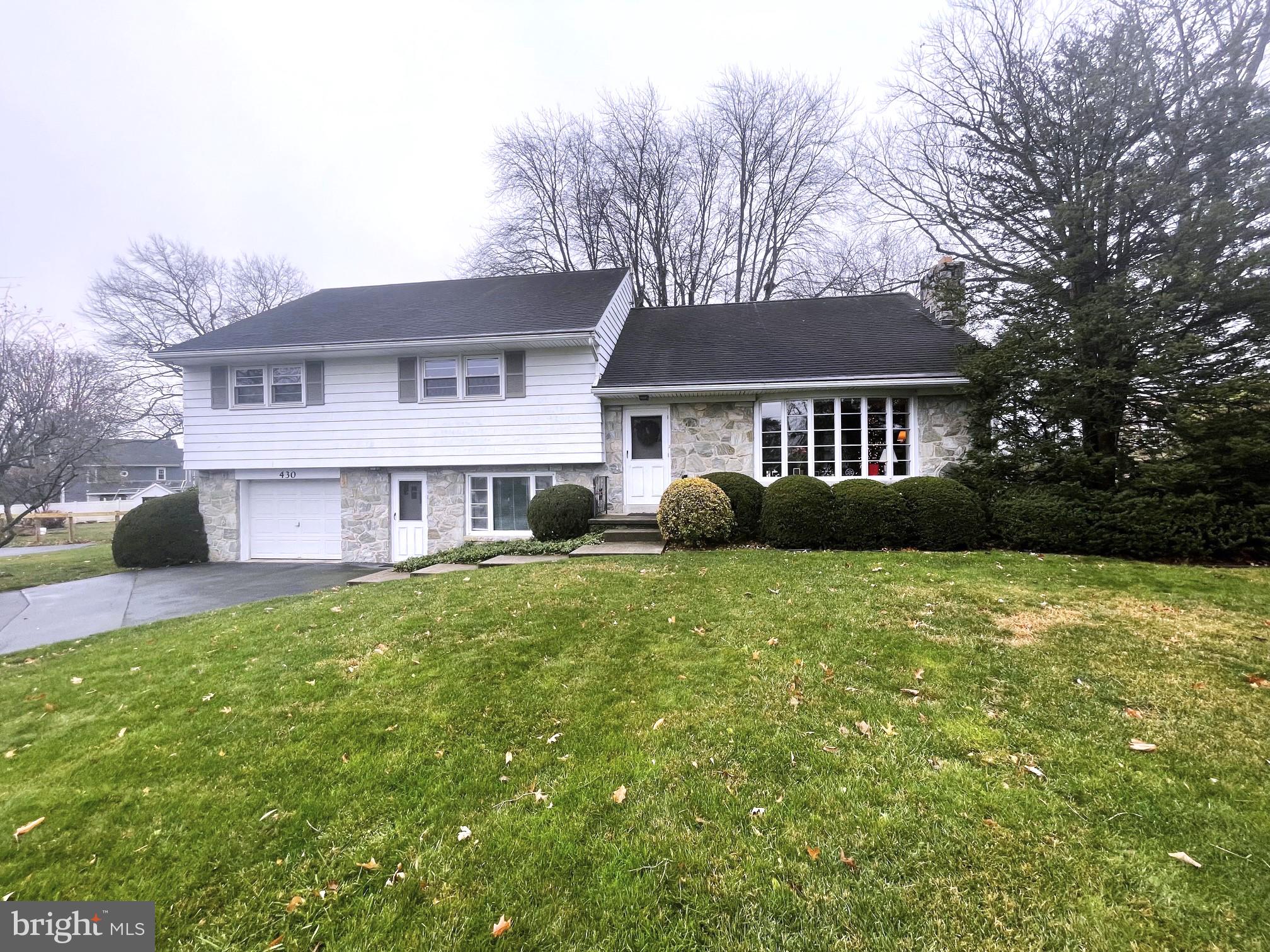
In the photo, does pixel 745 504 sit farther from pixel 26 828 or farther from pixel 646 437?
pixel 26 828

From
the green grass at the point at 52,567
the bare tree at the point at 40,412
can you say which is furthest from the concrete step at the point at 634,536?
the bare tree at the point at 40,412

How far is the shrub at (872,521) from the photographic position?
8.20 meters

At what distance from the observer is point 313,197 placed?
75.6 feet

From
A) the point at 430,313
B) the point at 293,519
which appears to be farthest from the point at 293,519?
the point at 430,313

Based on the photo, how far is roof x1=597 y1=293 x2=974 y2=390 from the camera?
10.3 meters

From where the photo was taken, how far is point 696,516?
8.37 metres

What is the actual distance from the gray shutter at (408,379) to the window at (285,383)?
8.25ft

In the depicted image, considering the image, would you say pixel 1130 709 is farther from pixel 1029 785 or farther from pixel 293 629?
pixel 293 629

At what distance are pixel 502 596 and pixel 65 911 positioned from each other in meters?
4.03

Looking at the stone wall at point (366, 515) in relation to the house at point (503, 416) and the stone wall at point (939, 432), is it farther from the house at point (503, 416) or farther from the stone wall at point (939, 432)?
the stone wall at point (939, 432)

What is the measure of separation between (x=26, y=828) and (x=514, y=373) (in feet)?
30.6

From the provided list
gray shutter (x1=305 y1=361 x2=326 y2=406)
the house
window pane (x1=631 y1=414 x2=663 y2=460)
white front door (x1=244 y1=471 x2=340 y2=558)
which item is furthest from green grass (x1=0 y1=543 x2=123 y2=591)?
window pane (x1=631 y1=414 x2=663 y2=460)

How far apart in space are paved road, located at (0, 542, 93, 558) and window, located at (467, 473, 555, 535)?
12.3 m

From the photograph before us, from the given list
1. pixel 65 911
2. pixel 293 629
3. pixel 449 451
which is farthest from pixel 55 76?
pixel 65 911
